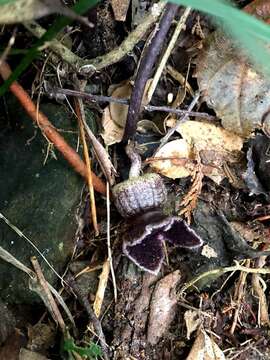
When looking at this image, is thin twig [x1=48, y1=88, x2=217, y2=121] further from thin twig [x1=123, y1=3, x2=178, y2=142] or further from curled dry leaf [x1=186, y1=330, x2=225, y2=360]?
curled dry leaf [x1=186, y1=330, x2=225, y2=360]

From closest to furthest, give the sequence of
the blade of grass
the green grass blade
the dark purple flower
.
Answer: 1. the green grass blade
2. the blade of grass
3. the dark purple flower

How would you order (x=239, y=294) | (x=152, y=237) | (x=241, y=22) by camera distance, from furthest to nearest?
(x=239, y=294) < (x=152, y=237) < (x=241, y=22)

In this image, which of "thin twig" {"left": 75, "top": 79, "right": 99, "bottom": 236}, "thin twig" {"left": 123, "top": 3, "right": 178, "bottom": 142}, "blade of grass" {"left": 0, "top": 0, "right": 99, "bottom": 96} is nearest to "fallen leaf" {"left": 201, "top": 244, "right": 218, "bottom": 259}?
"thin twig" {"left": 75, "top": 79, "right": 99, "bottom": 236}

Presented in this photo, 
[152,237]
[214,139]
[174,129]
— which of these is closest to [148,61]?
[174,129]

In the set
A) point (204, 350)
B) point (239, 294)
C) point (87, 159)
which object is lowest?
point (204, 350)

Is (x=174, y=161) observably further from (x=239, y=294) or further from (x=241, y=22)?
(x=241, y=22)

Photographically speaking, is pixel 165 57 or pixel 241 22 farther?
pixel 165 57
